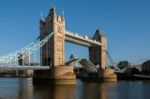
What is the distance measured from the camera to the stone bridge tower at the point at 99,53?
97312 millimetres

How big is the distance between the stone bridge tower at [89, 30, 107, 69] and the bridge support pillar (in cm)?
3184

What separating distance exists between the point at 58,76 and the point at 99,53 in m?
35.2

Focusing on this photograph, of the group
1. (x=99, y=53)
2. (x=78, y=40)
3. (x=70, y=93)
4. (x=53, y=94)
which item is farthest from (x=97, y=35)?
(x=53, y=94)

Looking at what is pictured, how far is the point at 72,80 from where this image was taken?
6606 cm

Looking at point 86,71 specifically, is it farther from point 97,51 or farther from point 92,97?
point 92,97

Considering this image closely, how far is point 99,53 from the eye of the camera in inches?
3824

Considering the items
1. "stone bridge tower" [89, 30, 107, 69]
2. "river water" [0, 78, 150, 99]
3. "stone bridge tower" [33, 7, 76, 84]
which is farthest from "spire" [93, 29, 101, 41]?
"river water" [0, 78, 150, 99]

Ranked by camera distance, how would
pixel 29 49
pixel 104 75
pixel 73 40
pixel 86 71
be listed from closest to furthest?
pixel 29 49, pixel 73 40, pixel 104 75, pixel 86 71

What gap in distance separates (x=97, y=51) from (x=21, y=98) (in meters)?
61.9

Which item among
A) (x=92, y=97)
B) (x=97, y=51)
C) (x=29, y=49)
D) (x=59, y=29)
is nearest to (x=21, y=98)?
(x=92, y=97)

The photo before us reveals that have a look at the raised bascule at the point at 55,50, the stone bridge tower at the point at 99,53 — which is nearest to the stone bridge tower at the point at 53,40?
the raised bascule at the point at 55,50

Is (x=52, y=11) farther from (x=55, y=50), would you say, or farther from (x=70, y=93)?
(x=70, y=93)

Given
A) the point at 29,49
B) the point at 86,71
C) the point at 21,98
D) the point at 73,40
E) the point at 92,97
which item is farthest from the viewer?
the point at 86,71

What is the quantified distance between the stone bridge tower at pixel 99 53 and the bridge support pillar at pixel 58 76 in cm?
3184
